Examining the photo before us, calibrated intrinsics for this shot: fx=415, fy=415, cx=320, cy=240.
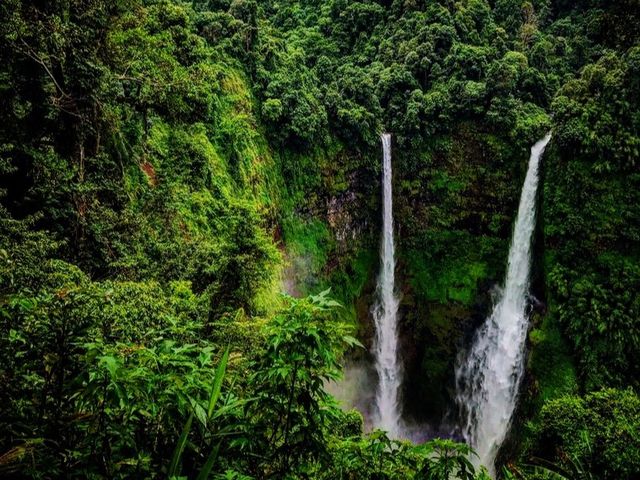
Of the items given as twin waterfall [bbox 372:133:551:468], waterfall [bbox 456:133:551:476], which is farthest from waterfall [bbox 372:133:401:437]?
waterfall [bbox 456:133:551:476]

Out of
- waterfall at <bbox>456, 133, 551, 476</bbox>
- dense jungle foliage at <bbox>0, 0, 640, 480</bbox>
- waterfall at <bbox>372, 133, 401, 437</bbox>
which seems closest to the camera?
dense jungle foliage at <bbox>0, 0, 640, 480</bbox>

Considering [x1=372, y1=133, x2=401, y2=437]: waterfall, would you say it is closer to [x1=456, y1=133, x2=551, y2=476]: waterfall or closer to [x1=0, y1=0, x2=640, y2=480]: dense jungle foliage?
[x1=0, y1=0, x2=640, y2=480]: dense jungle foliage

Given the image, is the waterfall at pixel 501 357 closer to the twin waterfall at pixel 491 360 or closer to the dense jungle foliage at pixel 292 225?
the twin waterfall at pixel 491 360

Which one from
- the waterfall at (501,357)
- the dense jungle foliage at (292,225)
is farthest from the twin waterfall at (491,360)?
the dense jungle foliage at (292,225)

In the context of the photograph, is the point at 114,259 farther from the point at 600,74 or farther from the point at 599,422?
the point at 600,74

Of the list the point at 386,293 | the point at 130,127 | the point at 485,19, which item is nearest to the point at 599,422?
the point at 386,293

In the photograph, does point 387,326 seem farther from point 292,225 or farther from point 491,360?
point 292,225

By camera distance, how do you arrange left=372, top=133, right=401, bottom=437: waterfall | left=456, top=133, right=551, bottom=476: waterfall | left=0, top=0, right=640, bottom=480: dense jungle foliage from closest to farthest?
left=0, top=0, right=640, bottom=480: dense jungle foliage → left=456, top=133, right=551, bottom=476: waterfall → left=372, top=133, right=401, bottom=437: waterfall
